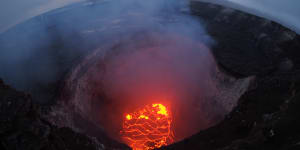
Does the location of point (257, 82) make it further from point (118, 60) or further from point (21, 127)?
point (21, 127)

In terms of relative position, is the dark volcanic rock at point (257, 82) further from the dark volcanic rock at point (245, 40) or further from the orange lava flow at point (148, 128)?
the orange lava flow at point (148, 128)

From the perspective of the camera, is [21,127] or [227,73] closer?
[21,127]

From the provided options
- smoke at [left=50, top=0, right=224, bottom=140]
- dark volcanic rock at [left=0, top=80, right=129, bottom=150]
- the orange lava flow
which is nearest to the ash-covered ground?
dark volcanic rock at [left=0, top=80, right=129, bottom=150]

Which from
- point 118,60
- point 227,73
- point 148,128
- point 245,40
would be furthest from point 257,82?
point 118,60

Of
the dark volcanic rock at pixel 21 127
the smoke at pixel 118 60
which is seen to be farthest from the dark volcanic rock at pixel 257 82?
the dark volcanic rock at pixel 21 127

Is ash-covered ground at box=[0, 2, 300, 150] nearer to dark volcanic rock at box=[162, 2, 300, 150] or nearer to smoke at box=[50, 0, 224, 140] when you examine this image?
dark volcanic rock at box=[162, 2, 300, 150]
